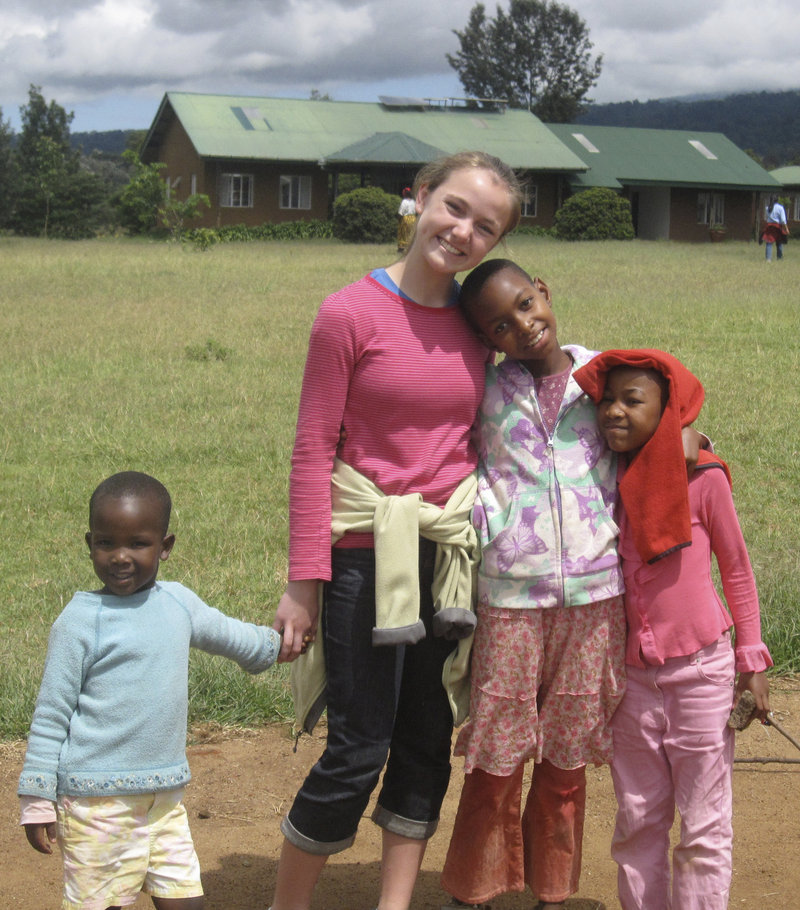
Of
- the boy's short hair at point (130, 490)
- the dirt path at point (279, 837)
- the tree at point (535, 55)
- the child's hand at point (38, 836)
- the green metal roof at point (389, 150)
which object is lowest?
the dirt path at point (279, 837)

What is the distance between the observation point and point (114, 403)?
9.06 meters

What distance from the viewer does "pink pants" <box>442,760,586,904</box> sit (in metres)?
2.84

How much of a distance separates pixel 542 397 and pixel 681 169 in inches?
1668

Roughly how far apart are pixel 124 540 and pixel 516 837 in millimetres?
1308

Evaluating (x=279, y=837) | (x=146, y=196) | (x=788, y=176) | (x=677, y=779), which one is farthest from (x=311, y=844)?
(x=788, y=176)

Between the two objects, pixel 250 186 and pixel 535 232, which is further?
pixel 250 186

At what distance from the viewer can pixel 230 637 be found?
8.51 ft

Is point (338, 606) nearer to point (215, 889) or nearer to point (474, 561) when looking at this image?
point (474, 561)

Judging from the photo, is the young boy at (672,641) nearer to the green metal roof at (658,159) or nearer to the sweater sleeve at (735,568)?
the sweater sleeve at (735,568)

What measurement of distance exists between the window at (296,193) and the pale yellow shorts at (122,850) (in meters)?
37.8

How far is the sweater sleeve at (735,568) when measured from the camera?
8.86ft

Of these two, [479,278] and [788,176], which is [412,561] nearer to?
[479,278]

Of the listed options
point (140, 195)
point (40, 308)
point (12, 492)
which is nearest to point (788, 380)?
point (12, 492)

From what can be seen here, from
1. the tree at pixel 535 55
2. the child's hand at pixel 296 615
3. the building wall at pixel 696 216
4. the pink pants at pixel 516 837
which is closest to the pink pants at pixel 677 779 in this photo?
the pink pants at pixel 516 837
